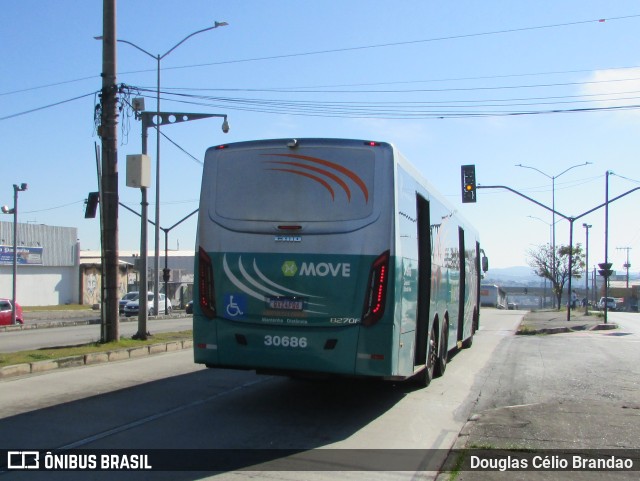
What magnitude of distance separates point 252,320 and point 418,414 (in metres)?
2.65

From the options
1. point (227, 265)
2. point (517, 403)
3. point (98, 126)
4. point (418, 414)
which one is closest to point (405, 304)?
point (418, 414)

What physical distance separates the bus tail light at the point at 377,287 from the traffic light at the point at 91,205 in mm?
9775

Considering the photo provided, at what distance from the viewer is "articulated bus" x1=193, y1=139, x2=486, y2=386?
7922mm

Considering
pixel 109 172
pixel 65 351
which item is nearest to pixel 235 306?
pixel 65 351

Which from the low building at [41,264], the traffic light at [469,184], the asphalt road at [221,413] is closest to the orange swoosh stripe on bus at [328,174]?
the asphalt road at [221,413]

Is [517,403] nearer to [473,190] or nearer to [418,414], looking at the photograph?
[418,414]

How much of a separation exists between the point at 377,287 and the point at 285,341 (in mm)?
1248

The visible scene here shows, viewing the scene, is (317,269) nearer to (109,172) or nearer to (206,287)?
(206,287)

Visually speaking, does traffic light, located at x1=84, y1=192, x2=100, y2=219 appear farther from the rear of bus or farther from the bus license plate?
the bus license plate

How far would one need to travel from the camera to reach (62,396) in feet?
31.3

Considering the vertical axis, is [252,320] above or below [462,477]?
above

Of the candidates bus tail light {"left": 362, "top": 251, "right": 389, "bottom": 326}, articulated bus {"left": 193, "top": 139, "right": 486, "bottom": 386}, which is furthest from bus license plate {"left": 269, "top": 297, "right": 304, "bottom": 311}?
bus tail light {"left": 362, "top": 251, "right": 389, "bottom": 326}

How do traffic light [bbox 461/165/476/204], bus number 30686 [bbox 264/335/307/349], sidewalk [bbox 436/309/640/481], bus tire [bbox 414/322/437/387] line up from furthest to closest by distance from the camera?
traffic light [bbox 461/165/476/204], bus tire [bbox 414/322/437/387], bus number 30686 [bbox 264/335/307/349], sidewalk [bbox 436/309/640/481]

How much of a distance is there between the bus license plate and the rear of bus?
0.01m
